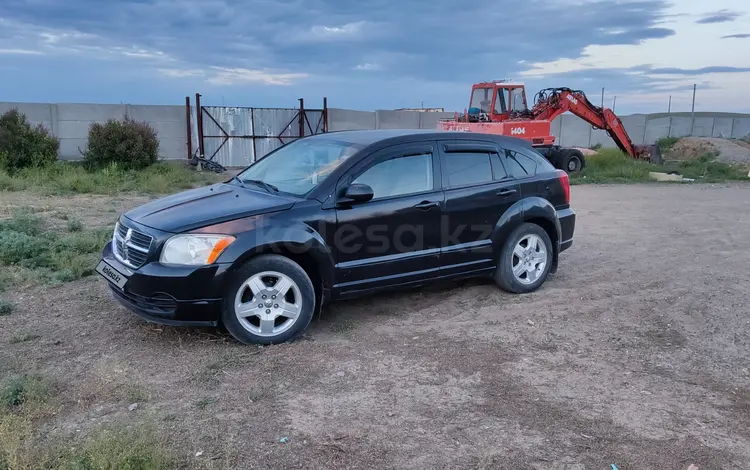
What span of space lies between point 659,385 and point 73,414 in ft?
12.5

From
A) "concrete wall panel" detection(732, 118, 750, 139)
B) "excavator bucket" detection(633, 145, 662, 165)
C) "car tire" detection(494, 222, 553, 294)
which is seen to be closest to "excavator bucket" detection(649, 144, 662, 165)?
"excavator bucket" detection(633, 145, 662, 165)

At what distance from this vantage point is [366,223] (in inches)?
209

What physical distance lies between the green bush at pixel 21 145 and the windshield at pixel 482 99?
12.5 m

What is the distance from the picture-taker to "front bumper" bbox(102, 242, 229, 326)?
15.1 ft

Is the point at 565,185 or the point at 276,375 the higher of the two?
the point at 565,185

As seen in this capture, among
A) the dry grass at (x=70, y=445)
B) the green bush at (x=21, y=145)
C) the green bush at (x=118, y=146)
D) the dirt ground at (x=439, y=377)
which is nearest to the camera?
the dry grass at (x=70, y=445)

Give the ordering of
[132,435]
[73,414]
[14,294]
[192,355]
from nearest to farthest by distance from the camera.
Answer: [132,435] < [73,414] < [192,355] < [14,294]

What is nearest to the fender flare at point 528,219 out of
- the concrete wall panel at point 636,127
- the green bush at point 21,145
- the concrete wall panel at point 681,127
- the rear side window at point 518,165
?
the rear side window at point 518,165

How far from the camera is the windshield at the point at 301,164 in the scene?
5414 mm

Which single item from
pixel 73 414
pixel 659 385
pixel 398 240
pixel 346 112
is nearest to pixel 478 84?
pixel 346 112

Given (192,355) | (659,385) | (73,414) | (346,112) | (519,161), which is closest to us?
(73,414)

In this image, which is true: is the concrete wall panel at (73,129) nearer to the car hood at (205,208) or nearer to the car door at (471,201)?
the car hood at (205,208)

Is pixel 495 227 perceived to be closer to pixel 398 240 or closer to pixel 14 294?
pixel 398 240

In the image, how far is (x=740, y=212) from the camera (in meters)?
12.2
